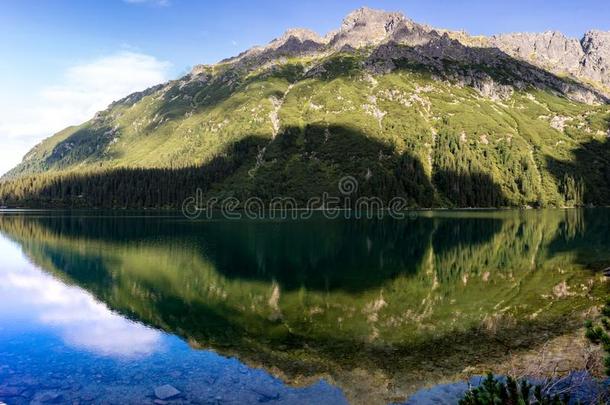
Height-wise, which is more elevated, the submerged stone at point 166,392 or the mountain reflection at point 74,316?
the submerged stone at point 166,392

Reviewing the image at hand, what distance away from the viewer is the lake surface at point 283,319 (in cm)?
2667

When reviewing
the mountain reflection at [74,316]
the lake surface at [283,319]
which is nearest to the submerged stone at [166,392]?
the lake surface at [283,319]

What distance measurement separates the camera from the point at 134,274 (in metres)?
61.5

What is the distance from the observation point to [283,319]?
1575 inches

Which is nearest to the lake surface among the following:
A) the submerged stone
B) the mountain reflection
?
the mountain reflection

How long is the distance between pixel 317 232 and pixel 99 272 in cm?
5827

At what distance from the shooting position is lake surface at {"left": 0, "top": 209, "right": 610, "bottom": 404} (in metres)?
26.7

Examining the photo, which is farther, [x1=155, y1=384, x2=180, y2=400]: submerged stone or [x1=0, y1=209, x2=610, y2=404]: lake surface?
[x1=0, y1=209, x2=610, y2=404]: lake surface

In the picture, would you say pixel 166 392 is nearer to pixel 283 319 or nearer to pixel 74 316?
pixel 283 319

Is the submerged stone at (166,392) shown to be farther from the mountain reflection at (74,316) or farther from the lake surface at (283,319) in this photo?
the mountain reflection at (74,316)

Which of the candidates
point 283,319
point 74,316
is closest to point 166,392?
point 283,319

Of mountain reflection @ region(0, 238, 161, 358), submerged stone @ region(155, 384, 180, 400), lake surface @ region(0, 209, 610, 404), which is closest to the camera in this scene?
submerged stone @ region(155, 384, 180, 400)

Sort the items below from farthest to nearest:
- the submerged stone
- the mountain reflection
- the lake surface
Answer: the mountain reflection → the lake surface → the submerged stone

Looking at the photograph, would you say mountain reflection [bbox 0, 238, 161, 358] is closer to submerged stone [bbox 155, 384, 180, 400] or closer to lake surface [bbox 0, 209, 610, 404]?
lake surface [bbox 0, 209, 610, 404]
